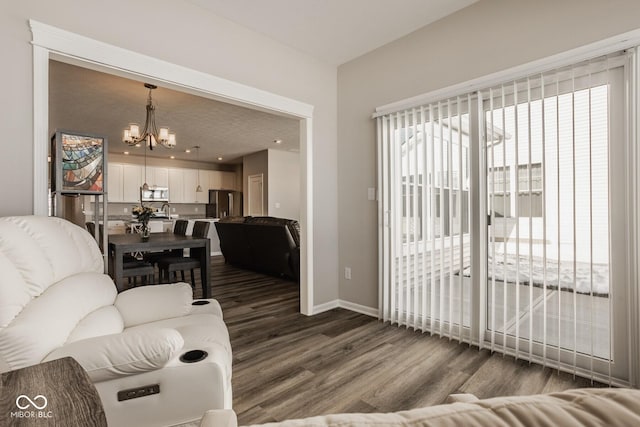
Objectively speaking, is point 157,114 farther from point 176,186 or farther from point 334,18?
point 176,186

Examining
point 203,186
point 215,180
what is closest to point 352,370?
point 203,186

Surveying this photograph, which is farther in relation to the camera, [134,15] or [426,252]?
[426,252]

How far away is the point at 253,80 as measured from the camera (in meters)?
2.96

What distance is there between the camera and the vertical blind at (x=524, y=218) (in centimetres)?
200

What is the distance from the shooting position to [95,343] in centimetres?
115

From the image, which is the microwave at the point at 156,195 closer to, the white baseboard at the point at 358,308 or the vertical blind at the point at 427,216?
the white baseboard at the point at 358,308

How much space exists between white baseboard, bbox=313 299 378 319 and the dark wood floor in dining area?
0.11 meters

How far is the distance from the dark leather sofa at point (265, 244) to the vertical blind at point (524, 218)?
196 cm

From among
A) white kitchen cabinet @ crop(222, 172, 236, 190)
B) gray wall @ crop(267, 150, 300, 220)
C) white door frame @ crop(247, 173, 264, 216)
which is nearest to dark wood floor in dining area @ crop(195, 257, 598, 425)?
gray wall @ crop(267, 150, 300, 220)

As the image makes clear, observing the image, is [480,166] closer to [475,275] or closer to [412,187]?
[412,187]

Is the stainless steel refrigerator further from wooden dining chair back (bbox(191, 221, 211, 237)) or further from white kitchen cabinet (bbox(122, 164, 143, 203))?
wooden dining chair back (bbox(191, 221, 211, 237))

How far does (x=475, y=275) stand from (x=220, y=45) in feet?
9.78

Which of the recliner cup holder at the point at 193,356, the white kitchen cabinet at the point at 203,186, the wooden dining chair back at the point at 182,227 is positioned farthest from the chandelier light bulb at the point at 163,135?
the white kitchen cabinet at the point at 203,186

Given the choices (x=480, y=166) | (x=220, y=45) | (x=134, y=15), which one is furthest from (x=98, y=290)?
(x=480, y=166)
